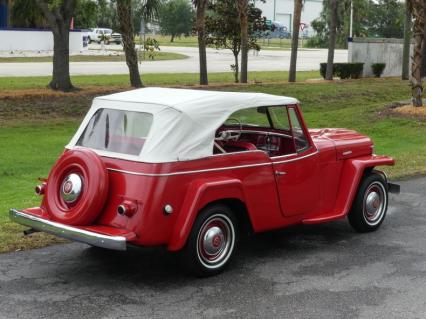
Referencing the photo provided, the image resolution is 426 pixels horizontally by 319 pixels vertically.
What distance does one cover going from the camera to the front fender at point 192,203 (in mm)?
5473

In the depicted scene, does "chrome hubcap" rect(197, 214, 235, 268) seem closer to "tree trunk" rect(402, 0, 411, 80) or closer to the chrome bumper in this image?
the chrome bumper

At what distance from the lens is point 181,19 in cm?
7569

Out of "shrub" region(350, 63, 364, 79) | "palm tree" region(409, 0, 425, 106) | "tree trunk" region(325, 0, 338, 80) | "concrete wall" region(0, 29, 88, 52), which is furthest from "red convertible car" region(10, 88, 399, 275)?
"concrete wall" region(0, 29, 88, 52)

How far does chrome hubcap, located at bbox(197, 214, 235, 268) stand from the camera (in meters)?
5.71

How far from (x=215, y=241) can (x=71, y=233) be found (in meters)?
1.18

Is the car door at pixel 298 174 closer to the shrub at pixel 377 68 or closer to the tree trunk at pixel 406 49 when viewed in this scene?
the tree trunk at pixel 406 49

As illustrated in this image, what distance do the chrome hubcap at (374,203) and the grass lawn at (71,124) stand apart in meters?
3.04

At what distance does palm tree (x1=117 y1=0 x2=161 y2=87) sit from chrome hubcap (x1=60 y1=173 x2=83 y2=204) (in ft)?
41.4

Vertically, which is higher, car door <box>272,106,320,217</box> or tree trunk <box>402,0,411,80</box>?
tree trunk <box>402,0,411,80</box>

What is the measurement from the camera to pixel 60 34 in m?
19.1

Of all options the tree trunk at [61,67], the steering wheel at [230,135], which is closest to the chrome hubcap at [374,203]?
the steering wheel at [230,135]

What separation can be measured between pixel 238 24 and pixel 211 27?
47.2 inches

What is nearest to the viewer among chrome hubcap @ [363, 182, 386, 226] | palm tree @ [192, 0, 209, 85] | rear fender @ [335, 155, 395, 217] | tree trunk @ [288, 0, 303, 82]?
rear fender @ [335, 155, 395, 217]

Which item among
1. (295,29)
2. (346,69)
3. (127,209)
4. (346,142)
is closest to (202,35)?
(295,29)
